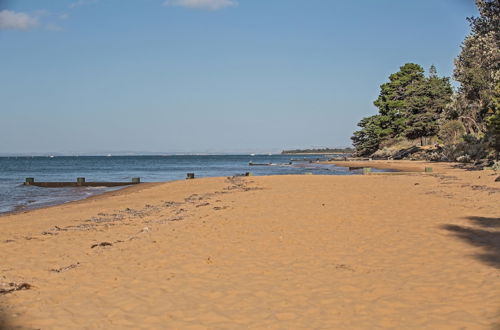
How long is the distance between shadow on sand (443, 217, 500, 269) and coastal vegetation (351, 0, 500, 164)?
2256 centimetres

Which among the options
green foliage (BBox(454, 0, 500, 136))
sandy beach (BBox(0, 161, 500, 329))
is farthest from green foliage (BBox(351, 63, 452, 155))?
sandy beach (BBox(0, 161, 500, 329))

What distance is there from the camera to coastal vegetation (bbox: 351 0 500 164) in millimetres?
35781

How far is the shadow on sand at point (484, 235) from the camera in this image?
853 cm

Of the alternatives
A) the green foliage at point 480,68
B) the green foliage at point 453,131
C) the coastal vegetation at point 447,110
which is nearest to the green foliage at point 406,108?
the coastal vegetation at point 447,110

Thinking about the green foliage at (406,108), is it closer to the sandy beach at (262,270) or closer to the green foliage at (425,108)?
the green foliage at (425,108)

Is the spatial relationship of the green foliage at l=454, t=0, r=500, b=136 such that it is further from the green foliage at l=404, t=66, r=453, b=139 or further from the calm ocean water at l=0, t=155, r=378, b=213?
the green foliage at l=404, t=66, r=453, b=139

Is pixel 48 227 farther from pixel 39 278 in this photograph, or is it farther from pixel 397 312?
pixel 397 312

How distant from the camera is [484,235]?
1041 centimetres

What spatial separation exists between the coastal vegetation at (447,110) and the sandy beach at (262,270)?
2471 cm

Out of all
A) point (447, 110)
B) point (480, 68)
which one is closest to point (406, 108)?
point (447, 110)

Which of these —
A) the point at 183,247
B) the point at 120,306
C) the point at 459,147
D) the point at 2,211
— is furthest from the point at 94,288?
the point at 459,147

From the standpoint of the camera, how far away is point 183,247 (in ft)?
32.9

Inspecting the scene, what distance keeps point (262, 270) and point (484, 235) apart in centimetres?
559

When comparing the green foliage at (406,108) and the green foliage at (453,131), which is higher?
the green foliage at (406,108)
